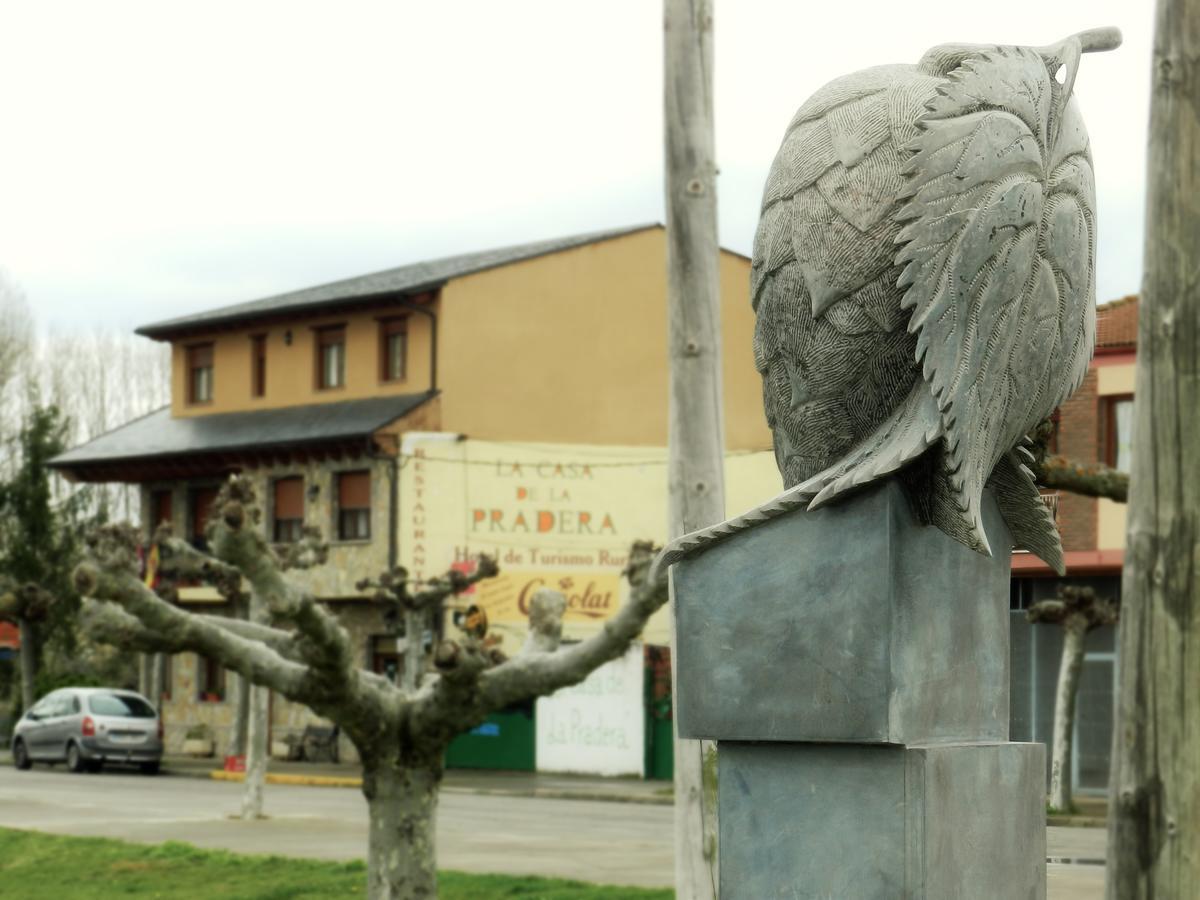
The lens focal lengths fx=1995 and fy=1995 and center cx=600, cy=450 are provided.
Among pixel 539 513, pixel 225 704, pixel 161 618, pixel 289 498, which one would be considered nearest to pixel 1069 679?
pixel 161 618

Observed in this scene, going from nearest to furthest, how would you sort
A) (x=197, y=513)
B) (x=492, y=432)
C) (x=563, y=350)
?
(x=492, y=432) < (x=563, y=350) < (x=197, y=513)

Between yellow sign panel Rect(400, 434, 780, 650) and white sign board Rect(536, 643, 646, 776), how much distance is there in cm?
222

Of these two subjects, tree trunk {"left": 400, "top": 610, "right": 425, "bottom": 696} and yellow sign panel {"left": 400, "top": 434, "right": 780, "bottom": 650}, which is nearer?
tree trunk {"left": 400, "top": 610, "right": 425, "bottom": 696}

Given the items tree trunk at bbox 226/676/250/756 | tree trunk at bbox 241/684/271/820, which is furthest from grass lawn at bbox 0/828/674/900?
tree trunk at bbox 226/676/250/756

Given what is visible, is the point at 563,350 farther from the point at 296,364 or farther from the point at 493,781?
the point at 493,781

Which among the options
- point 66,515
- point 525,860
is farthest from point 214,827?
point 66,515

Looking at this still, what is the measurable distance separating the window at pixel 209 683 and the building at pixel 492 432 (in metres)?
2.09

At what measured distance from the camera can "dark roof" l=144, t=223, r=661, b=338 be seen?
1529 inches

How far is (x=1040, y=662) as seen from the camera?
949 inches

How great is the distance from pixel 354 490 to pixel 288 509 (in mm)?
2330

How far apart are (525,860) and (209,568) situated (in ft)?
20.4

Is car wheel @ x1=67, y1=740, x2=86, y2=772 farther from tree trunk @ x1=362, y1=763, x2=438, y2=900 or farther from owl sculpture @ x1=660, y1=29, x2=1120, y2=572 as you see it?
owl sculpture @ x1=660, y1=29, x2=1120, y2=572

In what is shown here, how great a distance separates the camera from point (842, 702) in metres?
4.50

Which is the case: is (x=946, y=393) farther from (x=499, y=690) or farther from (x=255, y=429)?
(x=255, y=429)
